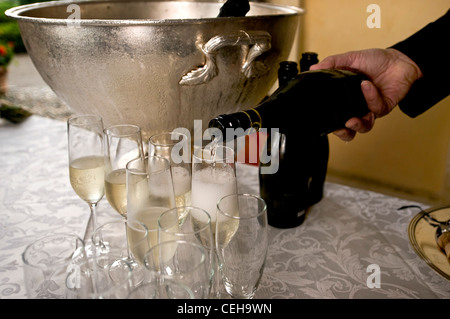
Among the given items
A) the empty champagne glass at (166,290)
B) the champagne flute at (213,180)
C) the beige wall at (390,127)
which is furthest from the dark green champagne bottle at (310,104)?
the beige wall at (390,127)

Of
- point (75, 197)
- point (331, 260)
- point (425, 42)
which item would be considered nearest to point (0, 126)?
point (75, 197)

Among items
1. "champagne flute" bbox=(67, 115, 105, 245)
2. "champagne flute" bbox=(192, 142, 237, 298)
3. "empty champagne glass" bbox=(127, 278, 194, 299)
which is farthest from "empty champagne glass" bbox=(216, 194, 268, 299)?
"champagne flute" bbox=(67, 115, 105, 245)

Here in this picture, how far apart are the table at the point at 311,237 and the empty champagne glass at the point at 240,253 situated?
0.06 meters

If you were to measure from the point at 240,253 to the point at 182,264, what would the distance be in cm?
13

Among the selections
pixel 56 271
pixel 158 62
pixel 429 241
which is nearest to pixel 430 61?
pixel 429 241

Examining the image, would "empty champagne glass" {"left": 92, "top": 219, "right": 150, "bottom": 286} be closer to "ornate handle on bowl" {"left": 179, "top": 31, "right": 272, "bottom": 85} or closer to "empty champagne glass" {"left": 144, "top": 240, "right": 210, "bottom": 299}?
"empty champagne glass" {"left": 144, "top": 240, "right": 210, "bottom": 299}

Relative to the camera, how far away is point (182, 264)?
1.54 feet

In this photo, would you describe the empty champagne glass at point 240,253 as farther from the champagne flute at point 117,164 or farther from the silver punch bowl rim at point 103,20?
the silver punch bowl rim at point 103,20

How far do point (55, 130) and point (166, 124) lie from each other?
618 millimetres

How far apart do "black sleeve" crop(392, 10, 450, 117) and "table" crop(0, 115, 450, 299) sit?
29cm

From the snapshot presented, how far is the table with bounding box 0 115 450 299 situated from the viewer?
63 centimetres

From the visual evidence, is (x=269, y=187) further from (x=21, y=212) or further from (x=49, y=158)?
(x=49, y=158)

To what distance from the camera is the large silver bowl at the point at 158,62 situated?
2.15 feet

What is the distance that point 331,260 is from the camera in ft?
2.27
